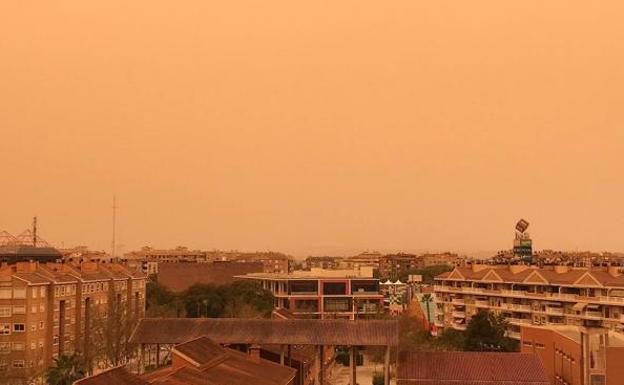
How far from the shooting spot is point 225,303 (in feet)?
177

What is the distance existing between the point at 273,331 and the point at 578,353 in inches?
464

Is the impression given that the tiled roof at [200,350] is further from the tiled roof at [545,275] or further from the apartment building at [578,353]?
the tiled roof at [545,275]

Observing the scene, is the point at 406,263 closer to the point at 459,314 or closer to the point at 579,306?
the point at 459,314

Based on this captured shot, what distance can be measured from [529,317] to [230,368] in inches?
1054

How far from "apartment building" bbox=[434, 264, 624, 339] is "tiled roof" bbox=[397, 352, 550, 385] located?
32.5 feet

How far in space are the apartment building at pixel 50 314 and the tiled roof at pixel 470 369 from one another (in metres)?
16.2

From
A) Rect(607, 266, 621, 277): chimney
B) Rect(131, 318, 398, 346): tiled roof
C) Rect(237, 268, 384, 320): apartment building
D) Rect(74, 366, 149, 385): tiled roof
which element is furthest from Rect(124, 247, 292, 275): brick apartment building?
Rect(74, 366, 149, 385): tiled roof

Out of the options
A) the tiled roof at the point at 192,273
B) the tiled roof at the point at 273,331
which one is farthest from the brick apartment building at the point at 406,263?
the tiled roof at the point at 273,331

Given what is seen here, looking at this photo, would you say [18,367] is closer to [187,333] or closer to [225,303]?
[187,333]

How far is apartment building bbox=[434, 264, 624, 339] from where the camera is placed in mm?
40938

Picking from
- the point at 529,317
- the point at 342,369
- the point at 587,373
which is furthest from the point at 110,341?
the point at 529,317

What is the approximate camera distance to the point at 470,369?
28156 millimetres

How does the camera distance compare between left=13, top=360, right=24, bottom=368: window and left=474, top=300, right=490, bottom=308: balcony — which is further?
left=474, top=300, right=490, bottom=308: balcony

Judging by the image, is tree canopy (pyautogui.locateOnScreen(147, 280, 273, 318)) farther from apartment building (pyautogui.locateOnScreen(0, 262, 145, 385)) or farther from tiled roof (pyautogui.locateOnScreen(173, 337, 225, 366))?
tiled roof (pyautogui.locateOnScreen(173, 337, 225, 366))
